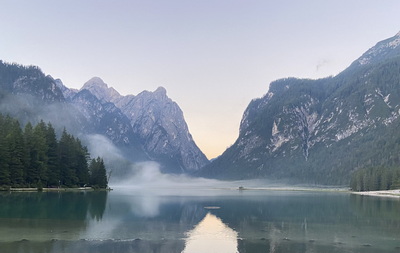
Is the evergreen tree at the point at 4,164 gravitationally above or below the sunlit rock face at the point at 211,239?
above

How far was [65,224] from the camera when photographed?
46.0 meters

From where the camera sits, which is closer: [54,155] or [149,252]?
[149,252]

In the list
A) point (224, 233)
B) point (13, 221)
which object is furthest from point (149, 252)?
point (13, 221)

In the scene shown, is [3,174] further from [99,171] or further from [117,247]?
[117,247]

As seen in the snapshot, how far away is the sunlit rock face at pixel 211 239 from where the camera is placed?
34250 mm

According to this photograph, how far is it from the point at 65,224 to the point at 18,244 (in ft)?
46.5

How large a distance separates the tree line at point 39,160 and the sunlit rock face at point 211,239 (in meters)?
83.4

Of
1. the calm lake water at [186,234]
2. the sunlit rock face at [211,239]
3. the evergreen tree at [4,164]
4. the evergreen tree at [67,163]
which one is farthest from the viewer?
the evergreen tree at [67,163]

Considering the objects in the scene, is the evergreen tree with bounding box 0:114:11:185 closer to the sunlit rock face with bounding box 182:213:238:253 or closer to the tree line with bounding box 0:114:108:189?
the tree line with bounding box 0:114:108:189

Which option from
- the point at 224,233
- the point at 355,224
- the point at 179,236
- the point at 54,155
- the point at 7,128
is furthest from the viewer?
the point at 54,155

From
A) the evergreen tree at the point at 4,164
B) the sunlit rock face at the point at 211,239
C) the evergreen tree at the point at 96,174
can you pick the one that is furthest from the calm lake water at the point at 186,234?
the evergreen tree at the point at 96,174

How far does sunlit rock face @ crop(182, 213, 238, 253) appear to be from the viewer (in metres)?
34.2

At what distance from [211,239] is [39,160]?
10375 cm

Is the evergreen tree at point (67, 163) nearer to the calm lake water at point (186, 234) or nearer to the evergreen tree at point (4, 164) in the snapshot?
the evergreen tree at point (4, 164)
